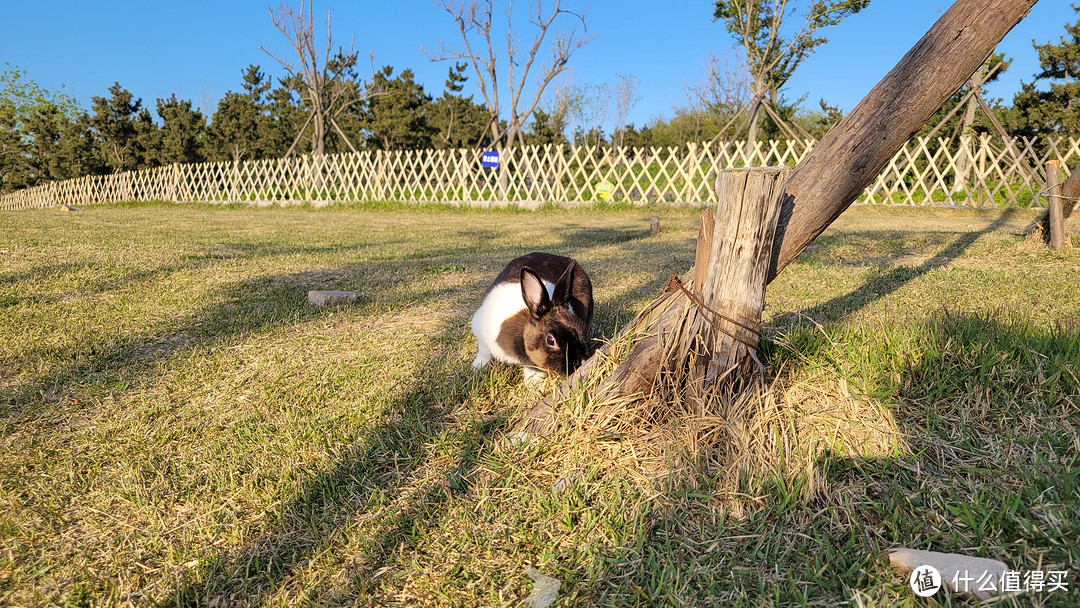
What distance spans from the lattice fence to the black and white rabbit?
32.1 ft

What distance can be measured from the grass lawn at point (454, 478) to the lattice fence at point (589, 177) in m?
9.75

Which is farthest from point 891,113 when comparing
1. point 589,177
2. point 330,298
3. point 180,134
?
point 180,134

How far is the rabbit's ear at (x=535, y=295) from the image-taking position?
6.90 feet

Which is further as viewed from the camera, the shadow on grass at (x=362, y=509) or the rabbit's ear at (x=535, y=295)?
the rabbit's ear at (x=535, y=295)

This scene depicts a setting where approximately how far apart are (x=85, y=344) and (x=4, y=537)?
149cm

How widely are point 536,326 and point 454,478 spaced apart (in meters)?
0.70

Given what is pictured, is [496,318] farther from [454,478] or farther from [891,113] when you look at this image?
[891,113]

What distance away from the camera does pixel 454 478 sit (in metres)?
1.68

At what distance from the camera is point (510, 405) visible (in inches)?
83.4

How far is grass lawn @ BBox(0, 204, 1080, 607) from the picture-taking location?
133 centimetres

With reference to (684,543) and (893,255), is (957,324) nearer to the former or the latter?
(684,543)

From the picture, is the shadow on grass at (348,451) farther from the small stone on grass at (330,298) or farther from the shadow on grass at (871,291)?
the shadow on grass at (871,291)

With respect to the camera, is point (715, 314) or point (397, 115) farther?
point (397, 115)

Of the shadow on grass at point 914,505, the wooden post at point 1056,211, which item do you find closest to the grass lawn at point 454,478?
the shadow on grass at point 914,505
